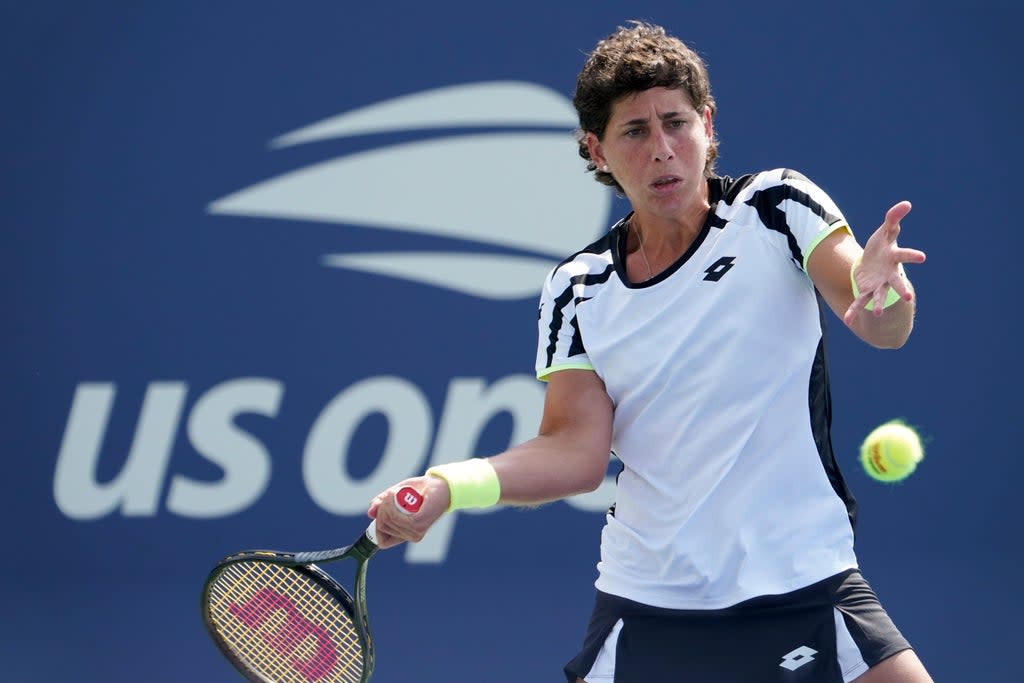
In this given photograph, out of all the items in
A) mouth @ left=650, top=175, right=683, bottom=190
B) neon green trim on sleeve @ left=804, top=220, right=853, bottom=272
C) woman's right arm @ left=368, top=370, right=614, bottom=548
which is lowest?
woman's right arm @ left=368, top=370, right=614, bottom=548

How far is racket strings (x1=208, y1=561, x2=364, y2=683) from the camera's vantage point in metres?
3.00

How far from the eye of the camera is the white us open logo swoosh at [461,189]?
→ 538 cm

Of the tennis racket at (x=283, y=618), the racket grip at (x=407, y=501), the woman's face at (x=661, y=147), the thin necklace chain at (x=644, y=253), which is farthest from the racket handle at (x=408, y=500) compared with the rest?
the woman's face at (x=661, y=147)

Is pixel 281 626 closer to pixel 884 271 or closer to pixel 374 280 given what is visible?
pixel 884 271

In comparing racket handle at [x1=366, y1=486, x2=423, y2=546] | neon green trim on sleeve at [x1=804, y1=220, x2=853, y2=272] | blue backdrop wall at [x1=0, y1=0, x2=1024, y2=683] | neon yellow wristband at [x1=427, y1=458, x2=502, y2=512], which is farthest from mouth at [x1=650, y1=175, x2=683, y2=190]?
blue backdrop wall at [x1=0, y1=0, x2=1024, y2=683]

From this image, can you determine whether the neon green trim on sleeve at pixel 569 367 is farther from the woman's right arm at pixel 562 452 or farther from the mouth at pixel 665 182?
the mouth at pixel 665 182

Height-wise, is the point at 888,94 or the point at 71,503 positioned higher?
the point at 888,94

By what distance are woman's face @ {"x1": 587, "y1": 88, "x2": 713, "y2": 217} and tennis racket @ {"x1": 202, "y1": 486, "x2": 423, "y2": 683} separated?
103 cm

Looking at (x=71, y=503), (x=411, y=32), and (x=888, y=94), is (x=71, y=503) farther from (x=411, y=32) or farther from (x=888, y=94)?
(x=888, y=94)

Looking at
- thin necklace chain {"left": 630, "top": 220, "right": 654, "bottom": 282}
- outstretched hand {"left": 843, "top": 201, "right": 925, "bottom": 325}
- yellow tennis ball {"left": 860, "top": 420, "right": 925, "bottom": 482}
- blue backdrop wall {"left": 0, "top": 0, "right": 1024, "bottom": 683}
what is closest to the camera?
outstretched hand {"left": 843, "top": 201, "right": 925, "bottom": 325}

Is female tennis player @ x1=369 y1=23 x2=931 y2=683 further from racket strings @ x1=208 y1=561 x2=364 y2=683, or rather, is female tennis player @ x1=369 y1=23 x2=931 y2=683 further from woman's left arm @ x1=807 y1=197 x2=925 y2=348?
racket strings @ x1=208 y1=561 x2=364 y2=683

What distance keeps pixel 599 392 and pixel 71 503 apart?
3.13 metres

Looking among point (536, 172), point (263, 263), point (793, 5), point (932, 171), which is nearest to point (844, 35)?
point (793, 5)

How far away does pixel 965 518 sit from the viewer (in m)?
5.17
